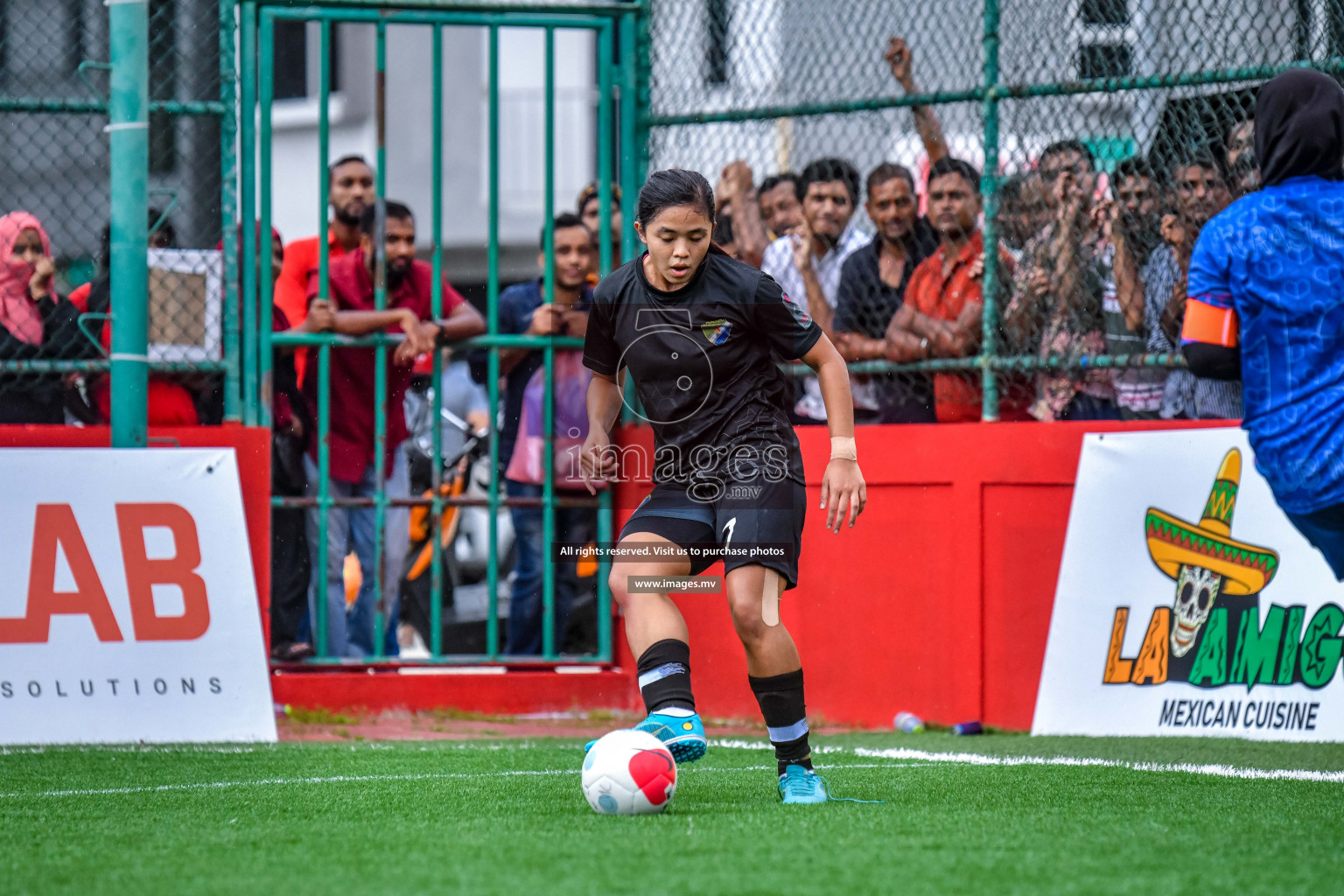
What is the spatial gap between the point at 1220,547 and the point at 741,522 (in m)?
2.71

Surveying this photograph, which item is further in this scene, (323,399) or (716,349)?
(323,399)

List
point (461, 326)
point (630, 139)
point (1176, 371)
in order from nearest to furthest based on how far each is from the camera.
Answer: point (1176, 371)
point (461, 326)
point (630, 139)

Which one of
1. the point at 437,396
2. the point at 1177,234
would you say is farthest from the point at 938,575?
the point at 437,396

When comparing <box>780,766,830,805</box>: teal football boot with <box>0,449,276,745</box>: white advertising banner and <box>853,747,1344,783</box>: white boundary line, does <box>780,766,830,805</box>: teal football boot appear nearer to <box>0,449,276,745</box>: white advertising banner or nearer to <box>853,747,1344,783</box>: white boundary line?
<box>853,747,1344,783</box>: white boundary line

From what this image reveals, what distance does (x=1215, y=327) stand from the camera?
15.3 feet

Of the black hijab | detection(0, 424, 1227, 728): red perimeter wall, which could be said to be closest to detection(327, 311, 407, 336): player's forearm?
detection(0, 424, 1227, 728): red perimeter wall

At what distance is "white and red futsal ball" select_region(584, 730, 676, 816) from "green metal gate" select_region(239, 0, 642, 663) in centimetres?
348

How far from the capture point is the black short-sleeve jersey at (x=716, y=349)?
4.85 meters

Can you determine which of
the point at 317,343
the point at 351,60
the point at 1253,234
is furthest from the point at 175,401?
the point at 351,60

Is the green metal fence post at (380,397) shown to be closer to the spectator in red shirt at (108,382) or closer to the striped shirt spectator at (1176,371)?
the spectator in red shirt at (108,382)

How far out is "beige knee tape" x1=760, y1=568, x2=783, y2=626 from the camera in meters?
4.66

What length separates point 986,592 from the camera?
720 cm

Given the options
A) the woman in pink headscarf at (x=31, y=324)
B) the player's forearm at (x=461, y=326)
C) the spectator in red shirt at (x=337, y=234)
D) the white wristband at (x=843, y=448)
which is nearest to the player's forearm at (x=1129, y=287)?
the white wristband at (x=843, y=448)

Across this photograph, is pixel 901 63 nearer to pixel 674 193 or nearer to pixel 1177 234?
pixel 1177 234
